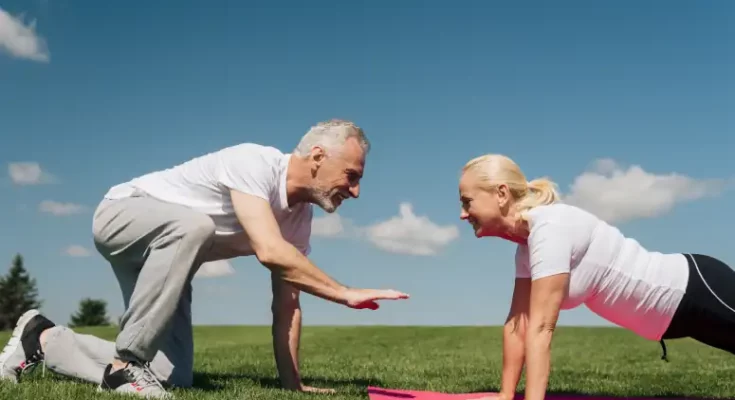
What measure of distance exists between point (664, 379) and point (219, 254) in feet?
13.5

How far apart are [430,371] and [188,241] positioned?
133 inches

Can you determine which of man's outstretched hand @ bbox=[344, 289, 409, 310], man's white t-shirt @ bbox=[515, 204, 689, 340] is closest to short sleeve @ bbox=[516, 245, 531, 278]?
man's white t-shirt @ bbox=[515, 204, 689, 340]

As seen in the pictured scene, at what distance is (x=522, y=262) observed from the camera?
4.32 metres

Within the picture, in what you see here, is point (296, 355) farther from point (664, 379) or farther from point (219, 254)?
point (664, 379)

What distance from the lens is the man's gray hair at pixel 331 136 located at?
14.1 ft

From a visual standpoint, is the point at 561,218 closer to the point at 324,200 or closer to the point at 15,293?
the point at 324,200

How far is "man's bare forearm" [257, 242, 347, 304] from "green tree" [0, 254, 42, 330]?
4543 cm

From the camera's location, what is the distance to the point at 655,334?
4.25m

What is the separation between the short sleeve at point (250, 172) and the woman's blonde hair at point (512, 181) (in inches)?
45.0

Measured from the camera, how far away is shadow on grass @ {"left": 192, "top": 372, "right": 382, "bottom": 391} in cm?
509

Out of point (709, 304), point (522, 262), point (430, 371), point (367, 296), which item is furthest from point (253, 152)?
point (430, 371)

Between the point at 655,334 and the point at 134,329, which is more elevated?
the point at 655,334

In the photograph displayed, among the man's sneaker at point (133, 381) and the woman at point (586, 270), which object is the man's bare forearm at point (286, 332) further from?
the woman at point (586, 270)

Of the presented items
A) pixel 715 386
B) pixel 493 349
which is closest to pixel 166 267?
pixel 715 386
